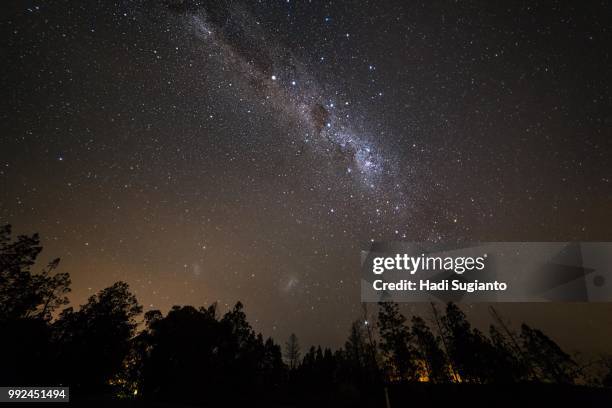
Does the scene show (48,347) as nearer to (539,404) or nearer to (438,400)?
(438,400)

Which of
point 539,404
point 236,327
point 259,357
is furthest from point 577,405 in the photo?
point 259,357

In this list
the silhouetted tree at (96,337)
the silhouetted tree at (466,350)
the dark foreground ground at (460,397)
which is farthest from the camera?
the silhouetted tree at (466,350)

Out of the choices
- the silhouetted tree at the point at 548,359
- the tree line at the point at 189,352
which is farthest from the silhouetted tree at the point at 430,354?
the silhouetted tree at the point at 548,359

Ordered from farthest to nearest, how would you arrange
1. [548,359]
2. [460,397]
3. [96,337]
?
[548,359], [96,337], [460,397]

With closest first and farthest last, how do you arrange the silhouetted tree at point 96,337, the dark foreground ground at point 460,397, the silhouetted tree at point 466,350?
1. the dark foreground ground at point 460,397
2. the silhouetted tree at point 96,337
3. the silhouetted tree at point 466,350

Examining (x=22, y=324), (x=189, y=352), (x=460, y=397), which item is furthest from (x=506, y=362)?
(x=22, y=324)

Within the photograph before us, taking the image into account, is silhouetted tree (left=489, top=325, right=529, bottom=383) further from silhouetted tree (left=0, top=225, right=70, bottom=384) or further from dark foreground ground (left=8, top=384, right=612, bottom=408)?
silhouetted tree (left=0, top=225, right=70, bottom=384)

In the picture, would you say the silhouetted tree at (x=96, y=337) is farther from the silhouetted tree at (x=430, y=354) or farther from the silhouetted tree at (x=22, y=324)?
the silhouetted tree at (x=430, y=354)

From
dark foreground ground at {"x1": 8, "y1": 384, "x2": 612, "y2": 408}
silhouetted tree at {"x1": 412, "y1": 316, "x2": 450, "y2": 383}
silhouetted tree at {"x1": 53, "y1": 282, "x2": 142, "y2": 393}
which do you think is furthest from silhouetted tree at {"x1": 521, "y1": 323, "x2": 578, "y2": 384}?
silhouetted tree at {"x1": 53, "y1": 282, "x2": 142, "y2": 393}

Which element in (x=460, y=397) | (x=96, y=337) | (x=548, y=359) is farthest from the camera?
(x=548, y=359)

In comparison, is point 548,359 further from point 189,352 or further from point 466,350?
point 189,352

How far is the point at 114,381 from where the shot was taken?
4659cm

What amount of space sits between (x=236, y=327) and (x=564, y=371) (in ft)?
155

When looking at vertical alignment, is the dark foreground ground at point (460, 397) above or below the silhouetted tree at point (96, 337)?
below
